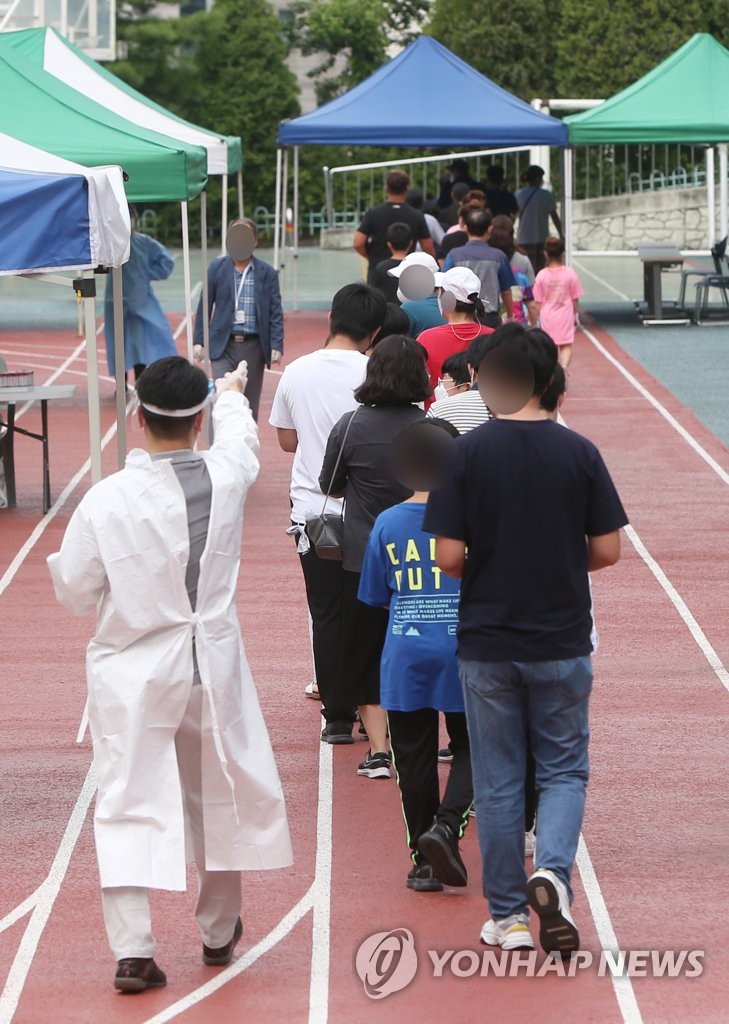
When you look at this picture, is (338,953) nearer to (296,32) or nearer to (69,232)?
(69,232)

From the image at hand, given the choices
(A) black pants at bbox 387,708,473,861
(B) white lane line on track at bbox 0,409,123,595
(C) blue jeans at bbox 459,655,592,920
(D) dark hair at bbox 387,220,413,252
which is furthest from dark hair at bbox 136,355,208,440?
(D) dark hair at bbox 387,220,413,252

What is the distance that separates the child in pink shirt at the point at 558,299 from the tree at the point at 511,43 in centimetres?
2003

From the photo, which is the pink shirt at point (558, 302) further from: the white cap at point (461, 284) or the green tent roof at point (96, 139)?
the white cap at point (461, 284)

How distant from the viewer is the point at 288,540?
1130cm

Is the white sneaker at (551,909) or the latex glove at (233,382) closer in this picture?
the white sneaker at (551,909)

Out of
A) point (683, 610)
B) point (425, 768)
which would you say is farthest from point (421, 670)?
point (683, 610)

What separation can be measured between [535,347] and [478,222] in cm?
964

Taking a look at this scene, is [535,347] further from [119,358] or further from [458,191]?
[458,191]

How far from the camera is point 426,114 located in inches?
858

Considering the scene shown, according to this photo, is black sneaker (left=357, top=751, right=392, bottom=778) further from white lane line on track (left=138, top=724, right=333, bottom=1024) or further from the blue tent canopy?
the blue tent canopy

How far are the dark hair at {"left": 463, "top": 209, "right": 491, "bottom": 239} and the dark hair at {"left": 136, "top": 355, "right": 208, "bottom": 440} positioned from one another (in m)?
9.66

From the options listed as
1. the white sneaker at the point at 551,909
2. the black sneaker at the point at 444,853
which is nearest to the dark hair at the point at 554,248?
the black sneaker at the point at 444,853

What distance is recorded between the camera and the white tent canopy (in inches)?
300

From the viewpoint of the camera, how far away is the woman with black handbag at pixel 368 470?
620cm
